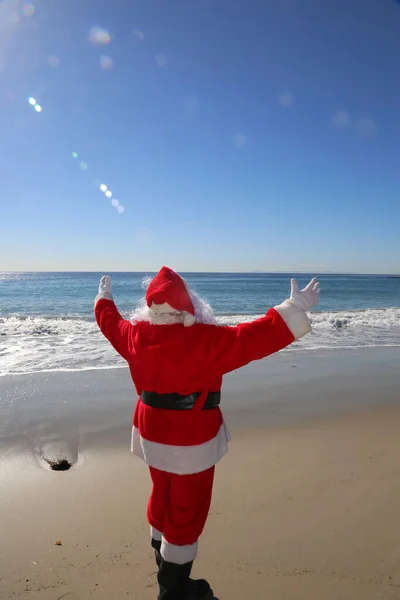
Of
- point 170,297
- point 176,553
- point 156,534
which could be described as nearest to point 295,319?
point 170,297

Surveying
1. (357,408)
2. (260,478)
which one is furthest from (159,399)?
(357,408)

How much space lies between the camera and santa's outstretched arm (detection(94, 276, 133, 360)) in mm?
2055

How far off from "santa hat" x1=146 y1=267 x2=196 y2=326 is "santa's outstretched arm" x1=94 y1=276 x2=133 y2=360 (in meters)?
0.25

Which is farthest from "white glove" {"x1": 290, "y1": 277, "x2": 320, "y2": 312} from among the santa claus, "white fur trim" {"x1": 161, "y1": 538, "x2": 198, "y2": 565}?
"white fur trim" {"x1": 161, "y1": 538, "x2": 198, "y2": 565}

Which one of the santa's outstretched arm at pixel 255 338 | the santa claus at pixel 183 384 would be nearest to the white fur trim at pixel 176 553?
the santa claus at pixel 183 384

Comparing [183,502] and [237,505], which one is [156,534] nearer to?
[183,502]

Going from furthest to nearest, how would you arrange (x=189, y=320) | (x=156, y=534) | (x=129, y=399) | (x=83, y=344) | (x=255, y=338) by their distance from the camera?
(x=83, y=344) → (x=129, y=399) → (x=156, y=534) → (x=189, y=320) → (x=255, y=338)

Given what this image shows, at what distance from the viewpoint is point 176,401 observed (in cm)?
188

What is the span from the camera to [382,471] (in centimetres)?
326

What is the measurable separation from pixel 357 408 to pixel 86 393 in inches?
145

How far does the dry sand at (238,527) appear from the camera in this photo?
2.16 meters

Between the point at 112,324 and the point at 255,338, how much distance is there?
884mm

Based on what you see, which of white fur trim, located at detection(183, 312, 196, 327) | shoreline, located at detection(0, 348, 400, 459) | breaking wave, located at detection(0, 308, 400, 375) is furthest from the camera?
breaking wave, located at detection(0, 308, 400, 375)

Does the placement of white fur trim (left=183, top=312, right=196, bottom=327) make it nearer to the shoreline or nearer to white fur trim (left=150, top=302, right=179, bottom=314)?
white fur trim (left=150, top=302, right=179, bottom=314)
